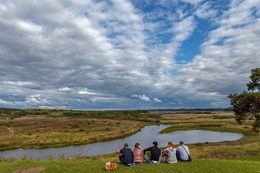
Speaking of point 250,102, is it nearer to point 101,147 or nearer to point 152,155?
point 152,155

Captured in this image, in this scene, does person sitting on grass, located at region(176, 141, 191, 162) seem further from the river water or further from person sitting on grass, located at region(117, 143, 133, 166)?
the river water

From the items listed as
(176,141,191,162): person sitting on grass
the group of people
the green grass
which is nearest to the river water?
the green grass

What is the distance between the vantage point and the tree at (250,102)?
24.1 metres

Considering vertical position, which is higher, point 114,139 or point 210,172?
point 210,172

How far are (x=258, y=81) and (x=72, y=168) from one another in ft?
101

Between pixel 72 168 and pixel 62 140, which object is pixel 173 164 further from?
pixel 62 140

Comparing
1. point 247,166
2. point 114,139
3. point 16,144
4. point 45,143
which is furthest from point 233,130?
point 16,144

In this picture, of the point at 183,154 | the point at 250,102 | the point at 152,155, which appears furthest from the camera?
the point at 250,102

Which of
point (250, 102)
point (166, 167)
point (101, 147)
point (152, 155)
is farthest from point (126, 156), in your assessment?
point (101, 147)

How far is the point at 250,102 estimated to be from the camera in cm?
2486

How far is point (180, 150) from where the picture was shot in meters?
16.8

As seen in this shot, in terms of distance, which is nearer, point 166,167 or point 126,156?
point 166,167

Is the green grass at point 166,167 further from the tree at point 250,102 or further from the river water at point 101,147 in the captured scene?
the river water at point 101,147

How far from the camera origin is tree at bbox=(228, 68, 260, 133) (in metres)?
24.1
